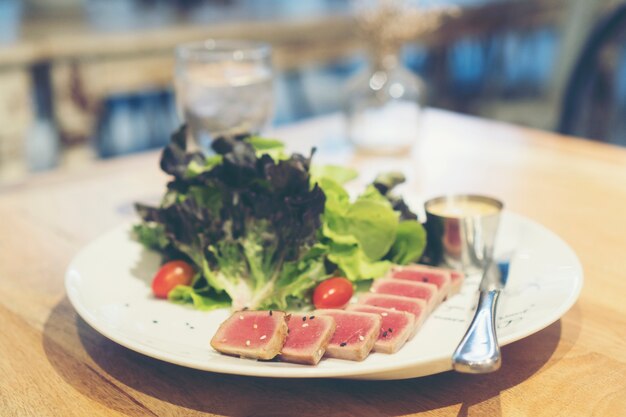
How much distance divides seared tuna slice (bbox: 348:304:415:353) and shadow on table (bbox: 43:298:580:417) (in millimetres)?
47

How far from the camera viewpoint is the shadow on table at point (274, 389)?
838 mm

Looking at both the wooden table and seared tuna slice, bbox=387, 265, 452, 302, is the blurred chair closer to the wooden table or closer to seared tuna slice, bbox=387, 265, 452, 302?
the wooden table

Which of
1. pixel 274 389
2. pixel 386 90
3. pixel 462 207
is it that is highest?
pixel 386 90

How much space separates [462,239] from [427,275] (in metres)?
0.13

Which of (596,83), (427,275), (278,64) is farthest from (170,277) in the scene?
(278,64)

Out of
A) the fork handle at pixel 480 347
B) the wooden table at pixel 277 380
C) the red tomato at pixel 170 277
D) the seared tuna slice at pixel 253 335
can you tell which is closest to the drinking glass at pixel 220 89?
the wooden table at pixel 277 380

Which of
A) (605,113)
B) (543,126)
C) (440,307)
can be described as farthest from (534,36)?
(440,307)

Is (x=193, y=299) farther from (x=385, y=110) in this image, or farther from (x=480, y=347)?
(x=385, y=110)

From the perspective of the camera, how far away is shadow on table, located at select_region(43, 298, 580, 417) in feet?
2.75

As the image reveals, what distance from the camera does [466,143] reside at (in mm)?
1996

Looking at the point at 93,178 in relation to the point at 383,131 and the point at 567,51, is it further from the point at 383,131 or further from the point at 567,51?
the point at 567,51

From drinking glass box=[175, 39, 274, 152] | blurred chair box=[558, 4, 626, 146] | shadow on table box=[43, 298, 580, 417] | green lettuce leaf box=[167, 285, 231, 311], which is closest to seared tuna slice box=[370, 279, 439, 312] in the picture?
shadow on table box=[43, 298, 580, 417]

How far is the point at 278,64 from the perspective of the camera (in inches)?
142

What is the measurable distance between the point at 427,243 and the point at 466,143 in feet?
2.79
